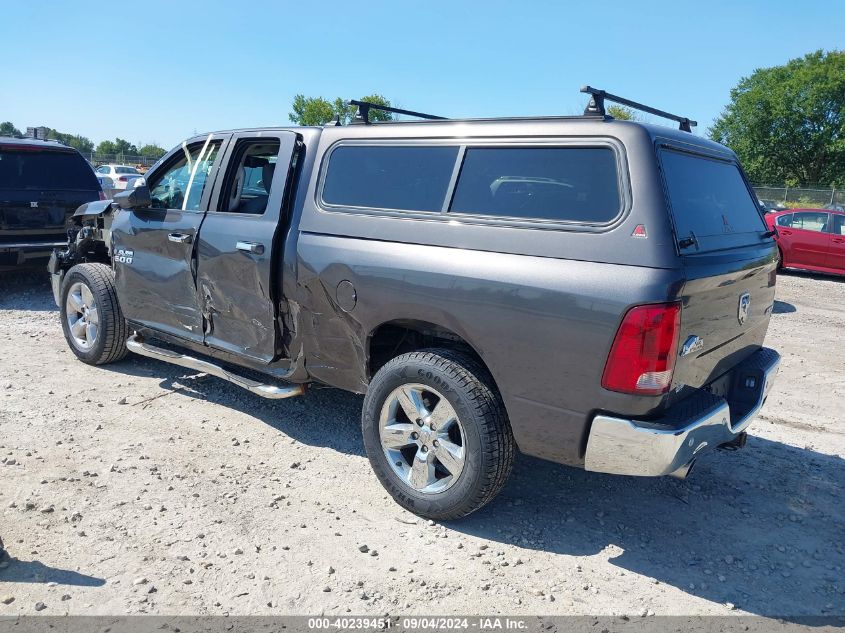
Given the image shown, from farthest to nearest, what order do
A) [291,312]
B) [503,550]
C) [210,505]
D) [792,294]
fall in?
[792,294] → [291,312] → [210,505] → [503,550]

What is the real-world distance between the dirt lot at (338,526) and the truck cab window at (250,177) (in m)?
1.53

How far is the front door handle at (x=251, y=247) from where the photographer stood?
13.4ft

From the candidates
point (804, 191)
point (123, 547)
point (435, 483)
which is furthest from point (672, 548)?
point (804, 191)

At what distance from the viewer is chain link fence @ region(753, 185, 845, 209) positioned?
29839 mm

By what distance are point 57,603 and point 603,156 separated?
305 centimetres

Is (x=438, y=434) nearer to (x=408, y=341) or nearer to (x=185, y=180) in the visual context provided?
(x=408, y=341)

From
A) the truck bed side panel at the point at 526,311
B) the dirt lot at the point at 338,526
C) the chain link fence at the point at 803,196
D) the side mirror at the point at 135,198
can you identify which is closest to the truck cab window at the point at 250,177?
the side mirror at the point at 135,198

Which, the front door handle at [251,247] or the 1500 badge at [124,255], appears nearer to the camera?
the front door handle at [251,247]

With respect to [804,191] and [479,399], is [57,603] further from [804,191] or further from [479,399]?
[804,191]

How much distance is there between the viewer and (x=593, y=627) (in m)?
2.74

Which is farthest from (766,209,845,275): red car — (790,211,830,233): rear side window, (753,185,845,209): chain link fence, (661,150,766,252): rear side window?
(753,185,845,209): chain link fence

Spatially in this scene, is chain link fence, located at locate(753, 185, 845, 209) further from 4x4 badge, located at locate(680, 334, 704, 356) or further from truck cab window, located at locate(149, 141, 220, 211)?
4x4 badge, located at locate(680, 334, 704, 356)

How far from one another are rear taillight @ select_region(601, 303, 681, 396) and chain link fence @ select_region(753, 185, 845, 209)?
31176 mm

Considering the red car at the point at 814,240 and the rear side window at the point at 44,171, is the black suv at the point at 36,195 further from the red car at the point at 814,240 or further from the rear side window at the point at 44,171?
the red car at the point at 814,240
